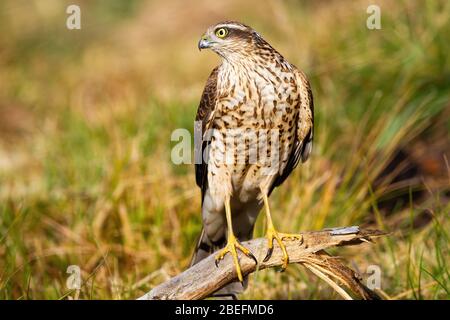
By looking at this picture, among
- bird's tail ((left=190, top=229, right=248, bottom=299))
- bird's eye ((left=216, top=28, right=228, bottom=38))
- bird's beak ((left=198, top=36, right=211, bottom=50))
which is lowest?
bird's tail ((left=190, top=229, right=248, bottom=299))

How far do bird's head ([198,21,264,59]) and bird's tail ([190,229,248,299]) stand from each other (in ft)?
3.75

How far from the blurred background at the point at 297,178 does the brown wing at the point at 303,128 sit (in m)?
0.49

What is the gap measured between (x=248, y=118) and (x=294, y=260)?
2.41 ft

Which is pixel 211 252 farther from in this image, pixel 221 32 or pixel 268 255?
pixel 221 32

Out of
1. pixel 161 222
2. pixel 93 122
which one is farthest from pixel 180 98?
pixel 161 222

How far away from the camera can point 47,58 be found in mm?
12469

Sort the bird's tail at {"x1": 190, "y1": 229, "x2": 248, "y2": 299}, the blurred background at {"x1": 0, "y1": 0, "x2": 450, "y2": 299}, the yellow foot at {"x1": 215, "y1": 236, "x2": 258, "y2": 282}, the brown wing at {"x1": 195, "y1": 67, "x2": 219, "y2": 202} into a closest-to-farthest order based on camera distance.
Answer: the yellow foot at {"x1": 215, "y1": 236, "x2": 258, "y2": 282}, the brown wing at {"x1": 195, "y1": 67, "x2": 219, "y2": 202}, the bird's tail at {"x1": 190, "y1": 229, "x2": 248, "y2": 299}, the blurred background at {"x1": 0, "y1": 0, "x2": 450, "y2": 299}

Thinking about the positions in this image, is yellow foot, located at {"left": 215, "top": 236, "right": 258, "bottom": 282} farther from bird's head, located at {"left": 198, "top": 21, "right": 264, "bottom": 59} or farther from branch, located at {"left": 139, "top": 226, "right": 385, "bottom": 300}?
bird's head, located at {"left": 198, "top": 21, "right": 264, "bottom": 59}

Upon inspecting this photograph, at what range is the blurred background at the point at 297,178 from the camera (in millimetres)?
4523

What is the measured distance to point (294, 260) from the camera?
141 inches

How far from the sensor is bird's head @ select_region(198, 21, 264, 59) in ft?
12.2

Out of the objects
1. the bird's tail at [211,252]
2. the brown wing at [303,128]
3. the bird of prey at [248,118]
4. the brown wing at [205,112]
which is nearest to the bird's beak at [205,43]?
the bird of prey at [248,118]

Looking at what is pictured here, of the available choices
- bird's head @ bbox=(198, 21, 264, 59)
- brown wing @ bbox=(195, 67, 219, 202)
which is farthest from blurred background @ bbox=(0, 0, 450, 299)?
bird's head @ bbox=(198, 21, 264, 59)
